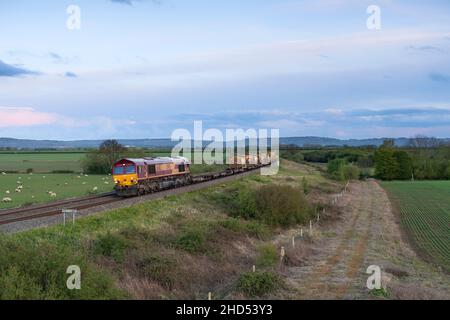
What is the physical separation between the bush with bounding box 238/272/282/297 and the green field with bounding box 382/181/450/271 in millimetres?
12704

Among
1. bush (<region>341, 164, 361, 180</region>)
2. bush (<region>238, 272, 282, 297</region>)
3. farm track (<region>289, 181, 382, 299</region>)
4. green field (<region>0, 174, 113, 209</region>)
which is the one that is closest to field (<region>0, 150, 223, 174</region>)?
green field (<region>0, 174, 113, 209</region>)

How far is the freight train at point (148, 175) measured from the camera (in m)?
34.3

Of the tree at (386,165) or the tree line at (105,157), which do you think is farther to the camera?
the tree at (386,165)

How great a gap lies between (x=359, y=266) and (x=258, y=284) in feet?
30.5

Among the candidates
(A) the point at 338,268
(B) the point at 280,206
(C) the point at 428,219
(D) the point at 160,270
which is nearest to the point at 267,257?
(A) the point at 338,268

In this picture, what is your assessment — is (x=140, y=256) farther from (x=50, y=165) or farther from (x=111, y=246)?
(x=50, y=165)

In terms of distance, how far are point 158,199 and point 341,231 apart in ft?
50.9

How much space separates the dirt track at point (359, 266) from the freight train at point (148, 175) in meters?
12.2

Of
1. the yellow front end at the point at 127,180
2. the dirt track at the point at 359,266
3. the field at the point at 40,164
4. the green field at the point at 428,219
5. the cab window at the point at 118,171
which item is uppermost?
the cab window at the point at 118,171

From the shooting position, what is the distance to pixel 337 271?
2533 cm

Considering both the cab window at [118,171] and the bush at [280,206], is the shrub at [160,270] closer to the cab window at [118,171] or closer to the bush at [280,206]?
the cab window at [118,171]

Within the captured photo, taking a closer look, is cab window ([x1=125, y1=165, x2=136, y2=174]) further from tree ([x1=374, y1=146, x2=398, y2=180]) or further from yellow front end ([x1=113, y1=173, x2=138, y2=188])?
tree ([x1=374, y1=146, x2=398, y2=180])

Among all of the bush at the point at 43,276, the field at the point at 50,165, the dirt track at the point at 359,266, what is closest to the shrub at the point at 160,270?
the bush at the point at 43,276
